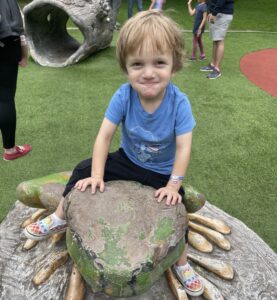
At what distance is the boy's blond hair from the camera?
1.37m

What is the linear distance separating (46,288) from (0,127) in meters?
1.85

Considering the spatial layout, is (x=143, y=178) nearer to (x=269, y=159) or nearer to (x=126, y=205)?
(x=126, y=205)

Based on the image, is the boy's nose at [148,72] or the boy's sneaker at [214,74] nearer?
the boy's nose at [148,72]

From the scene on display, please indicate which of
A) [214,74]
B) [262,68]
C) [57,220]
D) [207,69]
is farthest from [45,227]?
[262,68]

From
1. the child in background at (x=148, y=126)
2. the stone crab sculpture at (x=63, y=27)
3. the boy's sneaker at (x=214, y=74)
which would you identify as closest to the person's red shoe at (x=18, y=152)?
the child in background at (x=148, y=126)

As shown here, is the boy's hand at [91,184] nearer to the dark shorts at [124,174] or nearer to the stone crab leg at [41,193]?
the dark shorts at [124,174]

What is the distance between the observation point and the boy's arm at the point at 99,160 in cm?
146

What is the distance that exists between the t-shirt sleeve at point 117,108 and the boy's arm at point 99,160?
0.07ft

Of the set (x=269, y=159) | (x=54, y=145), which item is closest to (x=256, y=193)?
(x=269, y=159)

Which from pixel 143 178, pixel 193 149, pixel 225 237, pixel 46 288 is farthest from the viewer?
pixel 193 149

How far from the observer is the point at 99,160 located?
1.60 metres

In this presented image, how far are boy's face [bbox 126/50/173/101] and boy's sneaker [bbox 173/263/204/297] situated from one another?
693 mm

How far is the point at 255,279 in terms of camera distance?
1.66 metres

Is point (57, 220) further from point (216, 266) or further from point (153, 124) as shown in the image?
point (216, 266)
